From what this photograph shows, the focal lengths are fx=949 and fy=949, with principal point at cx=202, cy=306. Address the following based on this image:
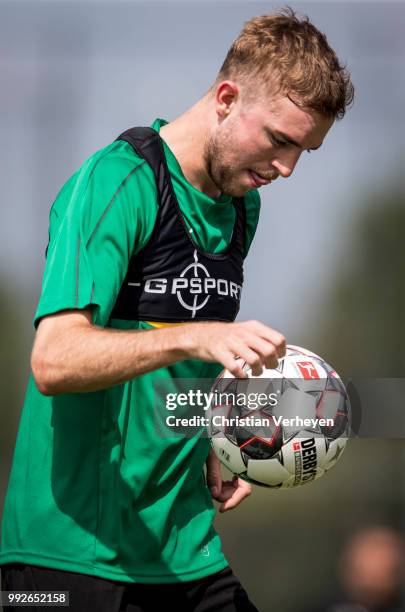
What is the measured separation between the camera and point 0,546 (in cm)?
218

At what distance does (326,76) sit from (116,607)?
1276 millimetres

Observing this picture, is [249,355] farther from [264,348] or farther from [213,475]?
[213,475]

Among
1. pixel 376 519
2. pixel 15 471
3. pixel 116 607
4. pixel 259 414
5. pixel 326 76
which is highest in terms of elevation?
pixel 326 76

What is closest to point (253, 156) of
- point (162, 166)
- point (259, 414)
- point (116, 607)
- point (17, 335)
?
point (162, 166)

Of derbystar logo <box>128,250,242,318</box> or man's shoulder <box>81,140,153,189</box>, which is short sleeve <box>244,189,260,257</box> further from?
man's shoulder <box>81,140,153,189</box>

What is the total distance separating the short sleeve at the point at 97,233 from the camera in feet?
6.02

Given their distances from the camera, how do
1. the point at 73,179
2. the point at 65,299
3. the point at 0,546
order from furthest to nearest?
the point at 0,546 → the point at 73,179 → the point at 65,299

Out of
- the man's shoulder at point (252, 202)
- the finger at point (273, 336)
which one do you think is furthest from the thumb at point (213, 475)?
the finger at point (273, 336)

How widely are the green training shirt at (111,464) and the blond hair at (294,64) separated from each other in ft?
0.94

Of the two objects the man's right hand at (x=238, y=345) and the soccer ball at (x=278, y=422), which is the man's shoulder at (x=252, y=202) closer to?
the soccer ball at (x=278, y=422)

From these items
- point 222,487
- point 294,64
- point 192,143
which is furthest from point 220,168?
point 222,487

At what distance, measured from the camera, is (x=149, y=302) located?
2102mm

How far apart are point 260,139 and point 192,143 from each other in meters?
0.16

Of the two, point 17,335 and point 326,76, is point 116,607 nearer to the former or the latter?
point 326,76
